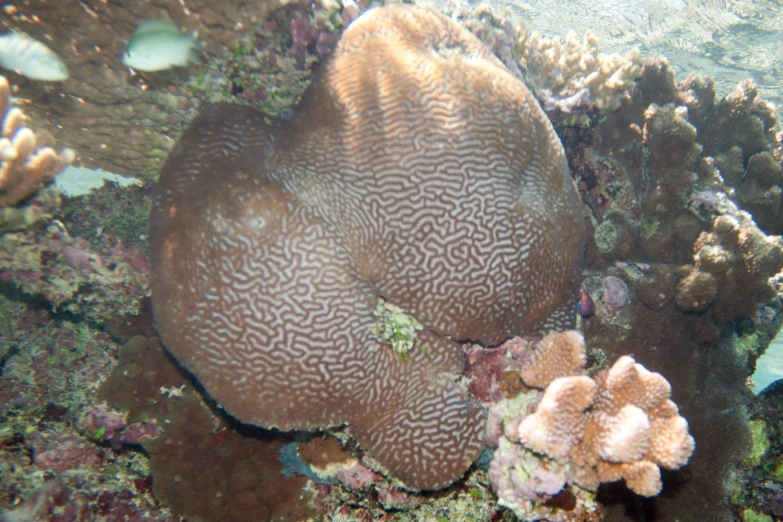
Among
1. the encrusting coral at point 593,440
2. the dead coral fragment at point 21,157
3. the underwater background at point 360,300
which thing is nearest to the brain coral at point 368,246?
the underwater background at point 360,300

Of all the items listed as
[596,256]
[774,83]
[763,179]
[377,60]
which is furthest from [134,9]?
[774,83]

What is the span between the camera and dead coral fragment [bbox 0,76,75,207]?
11.7 feet

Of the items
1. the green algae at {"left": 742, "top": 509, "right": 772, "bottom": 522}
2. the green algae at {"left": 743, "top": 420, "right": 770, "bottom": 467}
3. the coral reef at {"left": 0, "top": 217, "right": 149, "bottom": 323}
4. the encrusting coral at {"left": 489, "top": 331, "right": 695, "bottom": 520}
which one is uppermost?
the encrusting coral at {"left": 489, "top": 331, "right": 695, "bottom": 520}

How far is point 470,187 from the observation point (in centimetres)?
355

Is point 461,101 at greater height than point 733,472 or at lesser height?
greater

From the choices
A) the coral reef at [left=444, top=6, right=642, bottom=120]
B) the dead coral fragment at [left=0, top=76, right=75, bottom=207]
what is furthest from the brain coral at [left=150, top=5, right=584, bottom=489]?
the coral reef at [left=444, top=6, right=642, bottom=120]

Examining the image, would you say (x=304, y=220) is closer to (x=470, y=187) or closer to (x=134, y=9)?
(x=470, y=187)

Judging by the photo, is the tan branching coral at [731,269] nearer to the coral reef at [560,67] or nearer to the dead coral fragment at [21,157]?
the coral reef at [560,67]

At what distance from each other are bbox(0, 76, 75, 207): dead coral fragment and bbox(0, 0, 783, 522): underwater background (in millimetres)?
24

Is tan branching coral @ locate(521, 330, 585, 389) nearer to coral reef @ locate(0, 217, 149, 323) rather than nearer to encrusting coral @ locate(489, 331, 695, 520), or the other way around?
encrusting coral @ locate(489, 331, 695, 520)

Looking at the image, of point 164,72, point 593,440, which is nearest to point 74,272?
point 164,72

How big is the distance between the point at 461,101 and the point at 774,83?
56.6ft

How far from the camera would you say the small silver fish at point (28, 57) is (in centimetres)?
336

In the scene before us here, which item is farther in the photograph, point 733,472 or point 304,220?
point 733,472
